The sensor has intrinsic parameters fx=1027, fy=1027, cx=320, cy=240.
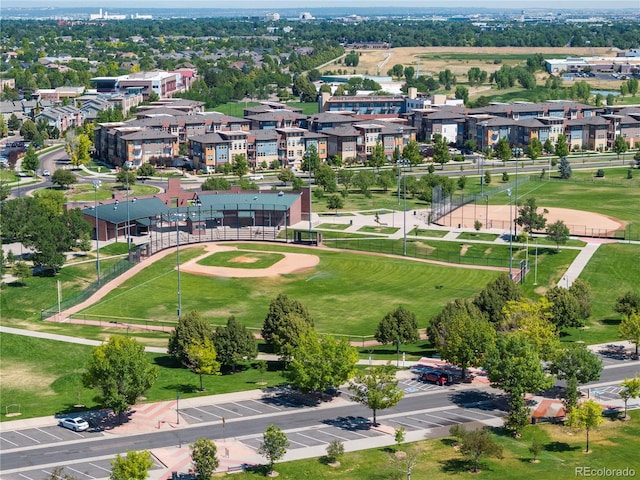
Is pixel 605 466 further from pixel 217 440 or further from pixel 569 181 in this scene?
pixel 569 181

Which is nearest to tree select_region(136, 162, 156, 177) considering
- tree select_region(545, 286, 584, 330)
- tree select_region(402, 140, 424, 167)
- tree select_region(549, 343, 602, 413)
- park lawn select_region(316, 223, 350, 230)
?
tree select_region(402, 140, 424, 167)

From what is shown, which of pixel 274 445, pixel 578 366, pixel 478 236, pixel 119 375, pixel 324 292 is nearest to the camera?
pixel 274 445

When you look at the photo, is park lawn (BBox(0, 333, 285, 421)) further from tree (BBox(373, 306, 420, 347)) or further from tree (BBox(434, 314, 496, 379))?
tree (BBox(434, 314, 496, 379))

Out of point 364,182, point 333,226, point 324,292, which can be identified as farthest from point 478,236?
point 364,182

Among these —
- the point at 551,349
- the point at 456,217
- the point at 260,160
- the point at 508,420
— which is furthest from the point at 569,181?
the point at 508,420

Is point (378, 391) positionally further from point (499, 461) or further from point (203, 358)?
point (203, 358)

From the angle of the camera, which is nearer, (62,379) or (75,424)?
(75,424)
